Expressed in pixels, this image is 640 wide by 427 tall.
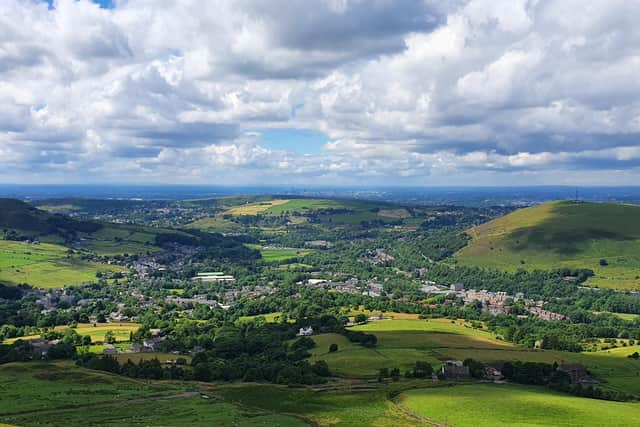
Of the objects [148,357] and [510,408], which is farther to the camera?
[148,357]

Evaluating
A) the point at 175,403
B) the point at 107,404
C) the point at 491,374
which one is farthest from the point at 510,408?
the point at 107,404

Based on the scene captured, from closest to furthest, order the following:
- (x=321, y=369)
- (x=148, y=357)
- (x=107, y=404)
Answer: (x=107, y=404)
(x=321, y=369)
(x=148, y=357)

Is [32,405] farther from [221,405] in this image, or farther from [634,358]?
[634,358]

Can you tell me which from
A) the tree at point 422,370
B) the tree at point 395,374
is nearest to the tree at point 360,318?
the tree at point 422,370

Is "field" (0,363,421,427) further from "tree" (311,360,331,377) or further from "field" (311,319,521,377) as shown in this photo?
"field" (311,319,521,377)

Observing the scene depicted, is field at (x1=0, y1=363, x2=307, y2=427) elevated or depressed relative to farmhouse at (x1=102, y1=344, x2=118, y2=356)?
elevated

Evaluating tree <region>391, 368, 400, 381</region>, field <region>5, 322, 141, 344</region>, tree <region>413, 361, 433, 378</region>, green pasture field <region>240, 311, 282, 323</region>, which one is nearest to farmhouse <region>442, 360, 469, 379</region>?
tree <region>413, 361, 433, 378</region>

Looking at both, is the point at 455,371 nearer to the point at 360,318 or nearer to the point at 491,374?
the point at 491,374

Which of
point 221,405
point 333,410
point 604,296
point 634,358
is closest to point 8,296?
point 221,405

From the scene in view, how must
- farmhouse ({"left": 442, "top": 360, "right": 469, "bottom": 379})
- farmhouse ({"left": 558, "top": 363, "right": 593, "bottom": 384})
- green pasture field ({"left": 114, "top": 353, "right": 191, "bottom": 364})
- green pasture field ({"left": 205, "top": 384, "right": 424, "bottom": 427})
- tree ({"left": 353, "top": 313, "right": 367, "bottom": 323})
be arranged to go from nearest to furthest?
green pasture field ({"left": 205, "top": 384, "right": 424, "bottom": 427}) < farmhouse ({"left": 558, "top": 363, "right": 593, "bottom": 384}) < farmhouse ({"left": 442, "top": 360, "right": 469, "bottom": 379}) < green pasture field ({"left": 114, "top": 353, "right": 191, "bottom": 364}) < tree ({"left": 353, "top": 313, "right": 367, "bottom": 323})

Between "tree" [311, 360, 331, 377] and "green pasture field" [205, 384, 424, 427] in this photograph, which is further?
"tree" [311, 360, 331, 377]
